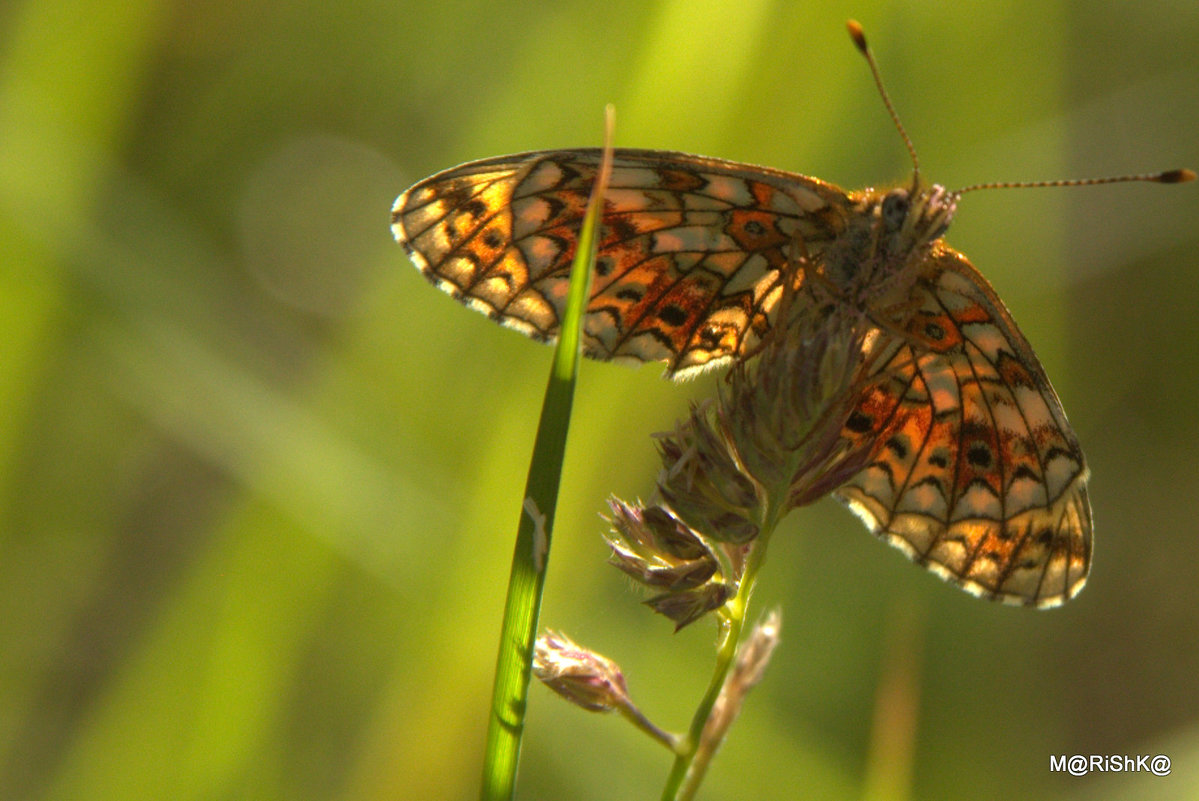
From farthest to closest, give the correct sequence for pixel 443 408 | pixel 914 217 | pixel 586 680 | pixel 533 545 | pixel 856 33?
1. pixel 443 408
2. pixel 856 33
3. pixel 914 217
4. pixel 586 680
5. pixel 533 545

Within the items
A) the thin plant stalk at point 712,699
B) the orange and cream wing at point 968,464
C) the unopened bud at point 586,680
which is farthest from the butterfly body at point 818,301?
the unopened bud at point 586,680

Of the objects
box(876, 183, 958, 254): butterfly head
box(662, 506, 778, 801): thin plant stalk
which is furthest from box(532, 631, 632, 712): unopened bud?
box(876, 183, 958, 254): butterfly head

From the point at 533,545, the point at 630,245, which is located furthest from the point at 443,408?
the point at 533,545

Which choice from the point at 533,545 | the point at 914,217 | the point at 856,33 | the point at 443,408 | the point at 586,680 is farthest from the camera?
the point at 443,408

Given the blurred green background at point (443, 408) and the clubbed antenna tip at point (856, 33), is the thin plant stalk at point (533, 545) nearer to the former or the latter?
the blurred green background at point (443, 408)

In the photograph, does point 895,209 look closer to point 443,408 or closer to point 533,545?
point 533,545
